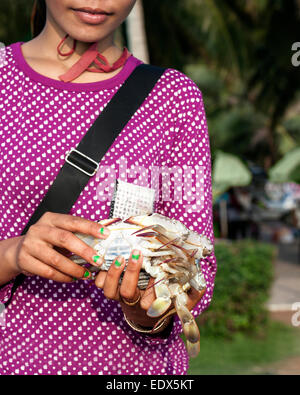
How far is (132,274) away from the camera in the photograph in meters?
1.37

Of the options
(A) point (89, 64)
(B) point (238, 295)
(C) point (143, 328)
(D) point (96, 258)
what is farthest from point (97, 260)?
(B) point (238, 295)

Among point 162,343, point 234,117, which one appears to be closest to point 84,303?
point 162,343

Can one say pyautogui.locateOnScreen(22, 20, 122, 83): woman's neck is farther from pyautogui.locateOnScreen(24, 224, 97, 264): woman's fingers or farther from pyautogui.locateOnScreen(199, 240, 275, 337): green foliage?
pyautogui.locateOnScreen(199, 240, 275, 337): green foliage

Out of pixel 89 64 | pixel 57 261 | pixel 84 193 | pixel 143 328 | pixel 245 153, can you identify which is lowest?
pixel 143 328

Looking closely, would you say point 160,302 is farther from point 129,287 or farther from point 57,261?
point 57,261

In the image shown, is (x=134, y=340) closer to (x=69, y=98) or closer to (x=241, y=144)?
(x=69, y=98)

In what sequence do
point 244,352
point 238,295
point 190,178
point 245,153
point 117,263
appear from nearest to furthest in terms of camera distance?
point 117,263 → point 190,178 → point 244,352 → point 238,295 → point 245,153

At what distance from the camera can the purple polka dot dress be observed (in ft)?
5.29

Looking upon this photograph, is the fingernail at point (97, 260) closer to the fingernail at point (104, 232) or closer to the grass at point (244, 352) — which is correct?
the fingernail at point (104, 232)

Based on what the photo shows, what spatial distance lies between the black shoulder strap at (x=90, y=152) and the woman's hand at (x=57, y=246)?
0.17 meters

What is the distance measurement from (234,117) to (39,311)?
31.6 metres

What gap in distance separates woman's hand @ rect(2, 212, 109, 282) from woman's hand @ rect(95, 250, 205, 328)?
4 cm

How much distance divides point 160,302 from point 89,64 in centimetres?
71

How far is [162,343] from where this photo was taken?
1.64 metres
